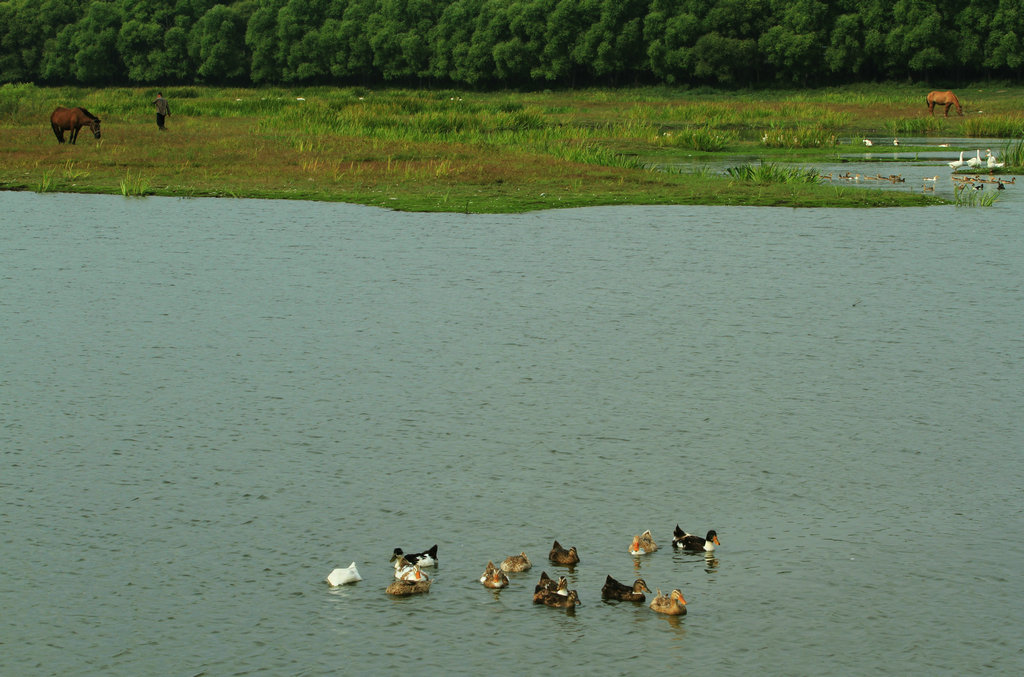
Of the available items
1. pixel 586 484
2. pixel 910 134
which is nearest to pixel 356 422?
pixel 586 484

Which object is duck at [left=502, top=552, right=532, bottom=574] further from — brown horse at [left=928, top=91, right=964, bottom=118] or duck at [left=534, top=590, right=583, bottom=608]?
brown horse at [left=928, top=91, right=964, bottom=118]

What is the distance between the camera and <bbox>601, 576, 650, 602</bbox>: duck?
7.62m

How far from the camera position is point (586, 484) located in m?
9.80

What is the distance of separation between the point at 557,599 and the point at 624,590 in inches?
16.5

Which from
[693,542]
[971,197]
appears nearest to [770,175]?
[971,197]

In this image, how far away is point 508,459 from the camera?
1040 centimetres

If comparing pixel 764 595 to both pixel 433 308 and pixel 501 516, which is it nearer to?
pixel 501 516

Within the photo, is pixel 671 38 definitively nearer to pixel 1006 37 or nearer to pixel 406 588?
pixel 1006 37

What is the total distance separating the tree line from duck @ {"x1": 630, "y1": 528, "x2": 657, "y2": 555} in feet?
240

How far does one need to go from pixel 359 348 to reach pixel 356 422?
2864 millimetres

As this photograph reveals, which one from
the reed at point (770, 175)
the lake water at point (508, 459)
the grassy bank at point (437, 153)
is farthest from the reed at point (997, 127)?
the lake water at point (508, 459)

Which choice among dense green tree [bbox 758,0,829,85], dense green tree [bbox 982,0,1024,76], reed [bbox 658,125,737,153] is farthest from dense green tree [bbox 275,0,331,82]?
reed [bbox 658,125,737,153]

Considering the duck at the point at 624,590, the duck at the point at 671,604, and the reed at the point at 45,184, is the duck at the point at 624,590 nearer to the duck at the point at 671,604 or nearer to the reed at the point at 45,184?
the duck at the point at 671,604

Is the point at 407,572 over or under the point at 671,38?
under
